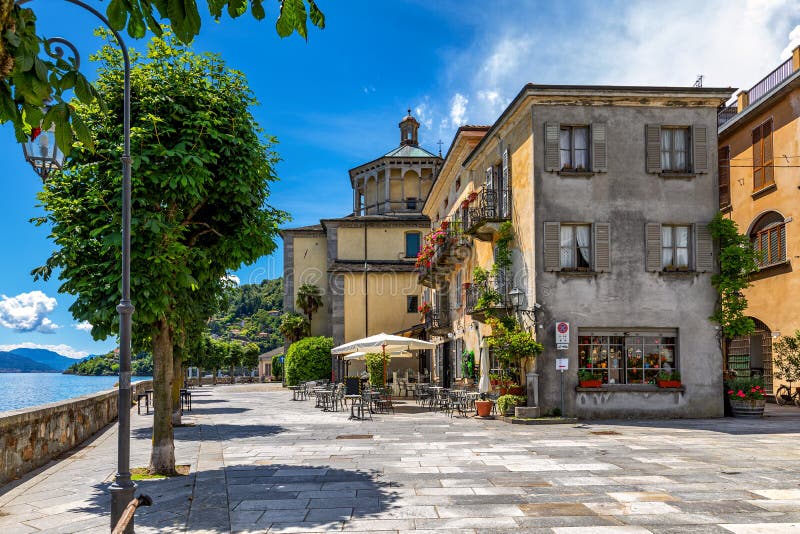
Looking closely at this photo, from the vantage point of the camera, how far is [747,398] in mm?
19984

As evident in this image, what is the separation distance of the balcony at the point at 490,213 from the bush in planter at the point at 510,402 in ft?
A: 19.1

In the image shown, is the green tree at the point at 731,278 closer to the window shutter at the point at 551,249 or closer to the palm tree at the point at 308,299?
the window shutter at the point at 551,249

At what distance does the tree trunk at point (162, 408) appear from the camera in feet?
36.1

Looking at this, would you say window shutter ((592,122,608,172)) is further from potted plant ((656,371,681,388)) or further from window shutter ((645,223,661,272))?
potted plant ((656,371,681,388))

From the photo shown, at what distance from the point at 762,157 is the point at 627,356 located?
12.1 m

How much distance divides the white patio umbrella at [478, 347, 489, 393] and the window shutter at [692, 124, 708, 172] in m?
9.05

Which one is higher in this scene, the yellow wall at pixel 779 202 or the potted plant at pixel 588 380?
the yellow wall at pixel 779 202

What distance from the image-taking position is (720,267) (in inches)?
807

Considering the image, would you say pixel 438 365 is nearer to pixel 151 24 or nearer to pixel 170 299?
pixel 170 299

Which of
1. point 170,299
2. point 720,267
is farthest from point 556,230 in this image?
point 170,299

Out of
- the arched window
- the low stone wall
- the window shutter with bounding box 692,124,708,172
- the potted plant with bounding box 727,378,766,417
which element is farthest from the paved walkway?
the arched window

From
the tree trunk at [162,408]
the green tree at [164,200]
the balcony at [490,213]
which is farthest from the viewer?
the balcony at [490,213]

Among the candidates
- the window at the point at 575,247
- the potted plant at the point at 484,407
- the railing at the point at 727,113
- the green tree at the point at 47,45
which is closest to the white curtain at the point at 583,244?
the window at the point at 575,247

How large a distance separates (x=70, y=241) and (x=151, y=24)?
7.38m
